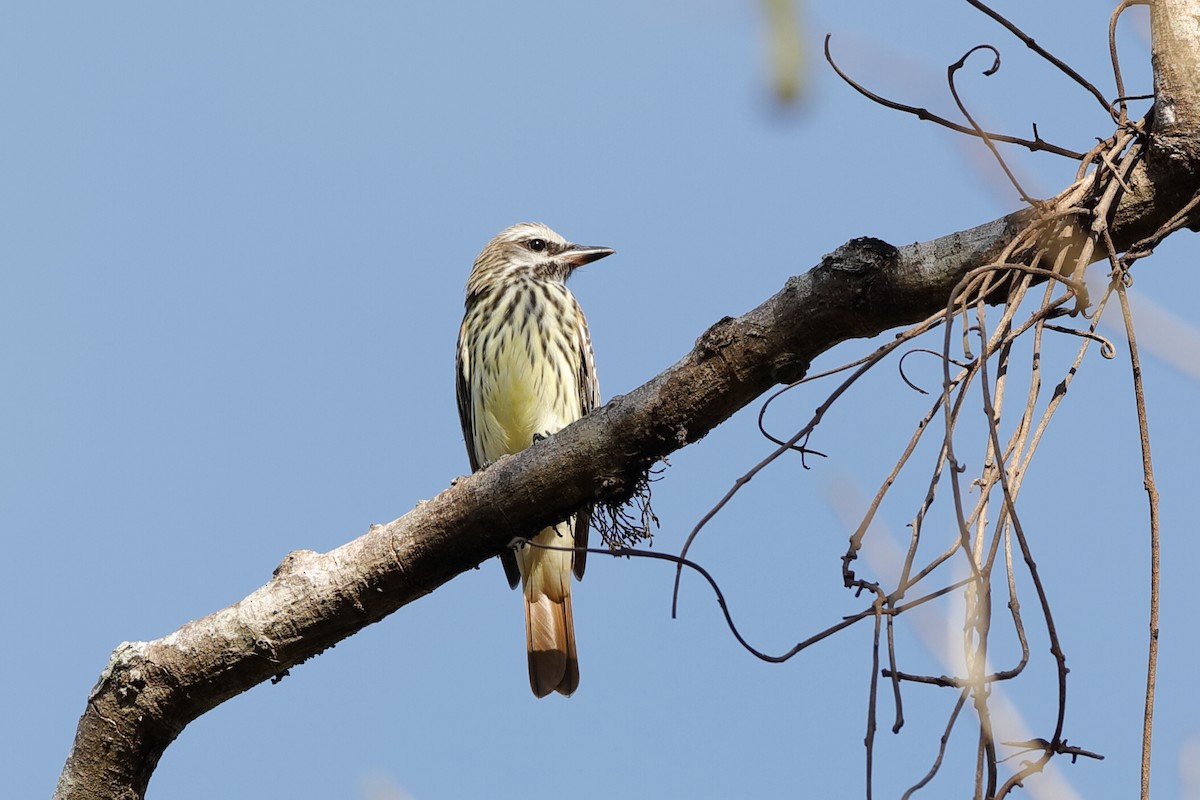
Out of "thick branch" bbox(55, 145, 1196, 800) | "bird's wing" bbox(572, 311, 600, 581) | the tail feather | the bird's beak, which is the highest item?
the bird's beak

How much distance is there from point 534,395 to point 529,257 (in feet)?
4.21

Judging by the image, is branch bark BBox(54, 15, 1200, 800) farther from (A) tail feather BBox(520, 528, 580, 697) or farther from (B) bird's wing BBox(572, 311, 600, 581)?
(B) bird's wing BBox(572, 311, 600, 581)

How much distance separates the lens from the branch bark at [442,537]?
3096 millimetres

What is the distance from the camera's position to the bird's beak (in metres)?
7.52

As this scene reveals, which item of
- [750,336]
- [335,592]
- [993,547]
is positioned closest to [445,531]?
[335,592]

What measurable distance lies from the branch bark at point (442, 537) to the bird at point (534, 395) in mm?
2521

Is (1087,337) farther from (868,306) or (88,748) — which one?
(88,748)

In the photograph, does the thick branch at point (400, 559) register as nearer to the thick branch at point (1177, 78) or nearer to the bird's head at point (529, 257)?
the thick branch at point (1177, 78)

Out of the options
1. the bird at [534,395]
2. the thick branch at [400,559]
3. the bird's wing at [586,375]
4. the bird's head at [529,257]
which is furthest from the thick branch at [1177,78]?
the bird's head at [529,257]

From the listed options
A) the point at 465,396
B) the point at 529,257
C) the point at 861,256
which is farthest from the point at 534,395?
the point at 861,256

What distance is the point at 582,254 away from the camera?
7543 mm

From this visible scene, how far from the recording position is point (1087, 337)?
7.84 feet

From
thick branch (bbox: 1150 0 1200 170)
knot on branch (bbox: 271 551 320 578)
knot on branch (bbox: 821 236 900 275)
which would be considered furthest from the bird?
thick branch (bbox: 1150 0 1200 170)

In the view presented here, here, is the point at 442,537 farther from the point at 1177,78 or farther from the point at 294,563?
the point at 1177,78
